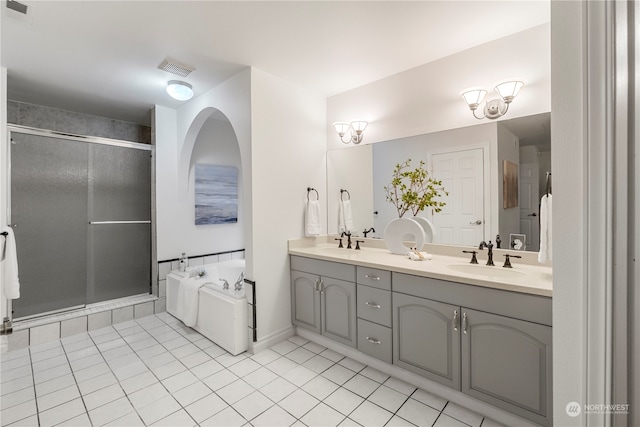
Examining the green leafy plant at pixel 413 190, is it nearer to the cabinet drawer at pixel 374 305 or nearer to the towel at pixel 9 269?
the cabinet drawer at pixel 374 305

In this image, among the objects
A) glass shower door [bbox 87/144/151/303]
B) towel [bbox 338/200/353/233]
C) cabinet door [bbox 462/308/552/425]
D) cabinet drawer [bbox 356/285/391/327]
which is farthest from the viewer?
glass shower door [bbox 87/144/151/303]

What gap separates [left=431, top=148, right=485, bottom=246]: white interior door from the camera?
211 centimetres

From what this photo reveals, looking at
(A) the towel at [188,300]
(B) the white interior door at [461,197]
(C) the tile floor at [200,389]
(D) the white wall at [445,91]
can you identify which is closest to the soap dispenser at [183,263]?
(A) the towel at [188,300]

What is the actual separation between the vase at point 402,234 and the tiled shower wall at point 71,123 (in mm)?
3595

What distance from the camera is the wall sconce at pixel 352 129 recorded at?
2730mm

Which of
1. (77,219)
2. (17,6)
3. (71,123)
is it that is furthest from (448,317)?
(71,123)

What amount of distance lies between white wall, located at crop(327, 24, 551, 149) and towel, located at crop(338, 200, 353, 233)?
641 mm

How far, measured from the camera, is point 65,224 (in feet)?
9.43

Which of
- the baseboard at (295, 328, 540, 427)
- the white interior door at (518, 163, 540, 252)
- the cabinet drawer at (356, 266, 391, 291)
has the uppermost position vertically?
the white interior door at (518, 163, 540, 252)

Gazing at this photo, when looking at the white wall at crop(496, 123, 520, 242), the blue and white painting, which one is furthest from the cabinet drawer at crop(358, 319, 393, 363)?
the blue and white painting

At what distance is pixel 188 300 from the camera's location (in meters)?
2.76

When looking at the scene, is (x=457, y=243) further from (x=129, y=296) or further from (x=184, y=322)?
(x=129, y=296)

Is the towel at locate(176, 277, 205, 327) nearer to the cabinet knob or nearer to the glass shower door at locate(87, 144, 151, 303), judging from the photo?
the glass shower door at locate(87, 144, 151, 303)

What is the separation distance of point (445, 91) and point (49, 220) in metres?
3.94
